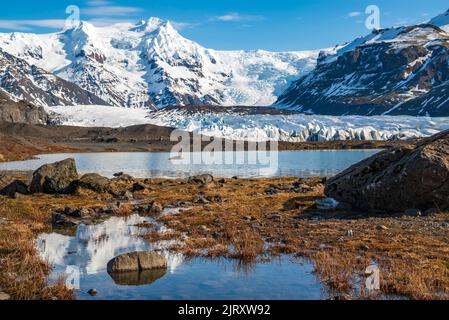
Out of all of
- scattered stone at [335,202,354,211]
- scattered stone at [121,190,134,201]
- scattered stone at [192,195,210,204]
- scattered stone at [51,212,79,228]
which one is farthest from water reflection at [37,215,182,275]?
scattered stone at [121,190,134,201]

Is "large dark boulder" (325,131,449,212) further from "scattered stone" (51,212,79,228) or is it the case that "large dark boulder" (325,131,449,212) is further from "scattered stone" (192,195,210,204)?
"scattered stone" (51,212,79,228)

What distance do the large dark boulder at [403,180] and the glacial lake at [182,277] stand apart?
1223cm

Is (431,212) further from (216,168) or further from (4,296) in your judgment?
(216,168)

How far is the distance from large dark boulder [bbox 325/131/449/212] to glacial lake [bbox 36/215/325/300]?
12.2 metres

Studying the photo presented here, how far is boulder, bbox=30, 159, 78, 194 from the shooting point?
50688mm

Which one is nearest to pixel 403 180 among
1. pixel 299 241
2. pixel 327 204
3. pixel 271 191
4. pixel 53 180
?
pixel 327 204

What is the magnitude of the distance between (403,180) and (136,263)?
1757 cm

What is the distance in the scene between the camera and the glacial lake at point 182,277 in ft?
55.6

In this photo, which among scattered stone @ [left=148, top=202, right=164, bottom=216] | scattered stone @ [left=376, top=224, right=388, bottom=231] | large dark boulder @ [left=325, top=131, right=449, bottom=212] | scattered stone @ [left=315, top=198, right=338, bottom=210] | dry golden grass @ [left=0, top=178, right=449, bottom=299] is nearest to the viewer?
dry golden grass @ [left=0, top=178, right=449, bottom=299]

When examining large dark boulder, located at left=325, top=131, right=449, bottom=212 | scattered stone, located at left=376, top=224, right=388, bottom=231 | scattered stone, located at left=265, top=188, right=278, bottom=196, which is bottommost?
scattered stone, located at left=265, top=188, right=278, bottom=196

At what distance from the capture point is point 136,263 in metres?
20.0

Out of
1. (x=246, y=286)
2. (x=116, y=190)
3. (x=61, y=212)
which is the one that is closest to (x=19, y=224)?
(x=61, y=212)
